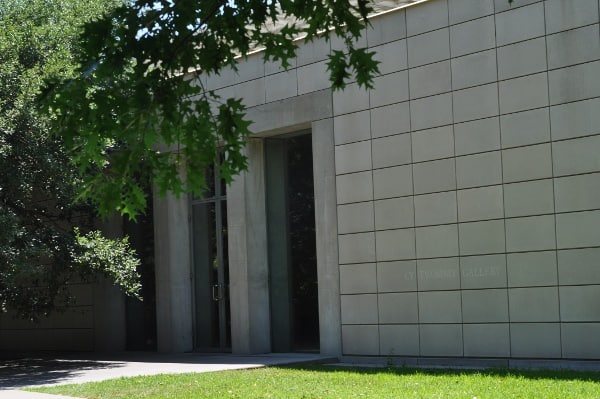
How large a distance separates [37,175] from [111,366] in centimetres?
432

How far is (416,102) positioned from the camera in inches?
695

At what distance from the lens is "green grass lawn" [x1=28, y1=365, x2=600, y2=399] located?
1223 centimetres

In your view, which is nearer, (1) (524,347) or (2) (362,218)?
(1) (524,347)

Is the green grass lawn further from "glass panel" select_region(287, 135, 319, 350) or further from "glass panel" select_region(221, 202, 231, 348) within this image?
"glass panel" select_region(221, 202, 231, 348)

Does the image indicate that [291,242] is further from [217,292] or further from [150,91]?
[150,91]

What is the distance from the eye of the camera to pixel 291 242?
A: 20734 mm

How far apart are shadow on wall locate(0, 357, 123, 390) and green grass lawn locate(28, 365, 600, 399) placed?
6.09 ft

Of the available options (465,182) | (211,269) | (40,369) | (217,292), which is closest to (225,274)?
(217,292)

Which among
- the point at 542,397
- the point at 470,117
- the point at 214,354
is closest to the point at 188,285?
the point at 214,354

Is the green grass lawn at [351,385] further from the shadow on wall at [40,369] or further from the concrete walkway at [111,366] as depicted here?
the shadow on wall at [40,369]

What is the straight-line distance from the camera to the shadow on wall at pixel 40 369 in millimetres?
16875

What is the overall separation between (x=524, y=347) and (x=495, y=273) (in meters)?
1.38

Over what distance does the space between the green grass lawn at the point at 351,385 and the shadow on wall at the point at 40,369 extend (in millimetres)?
1857

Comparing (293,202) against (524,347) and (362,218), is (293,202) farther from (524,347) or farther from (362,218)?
(524,347)
